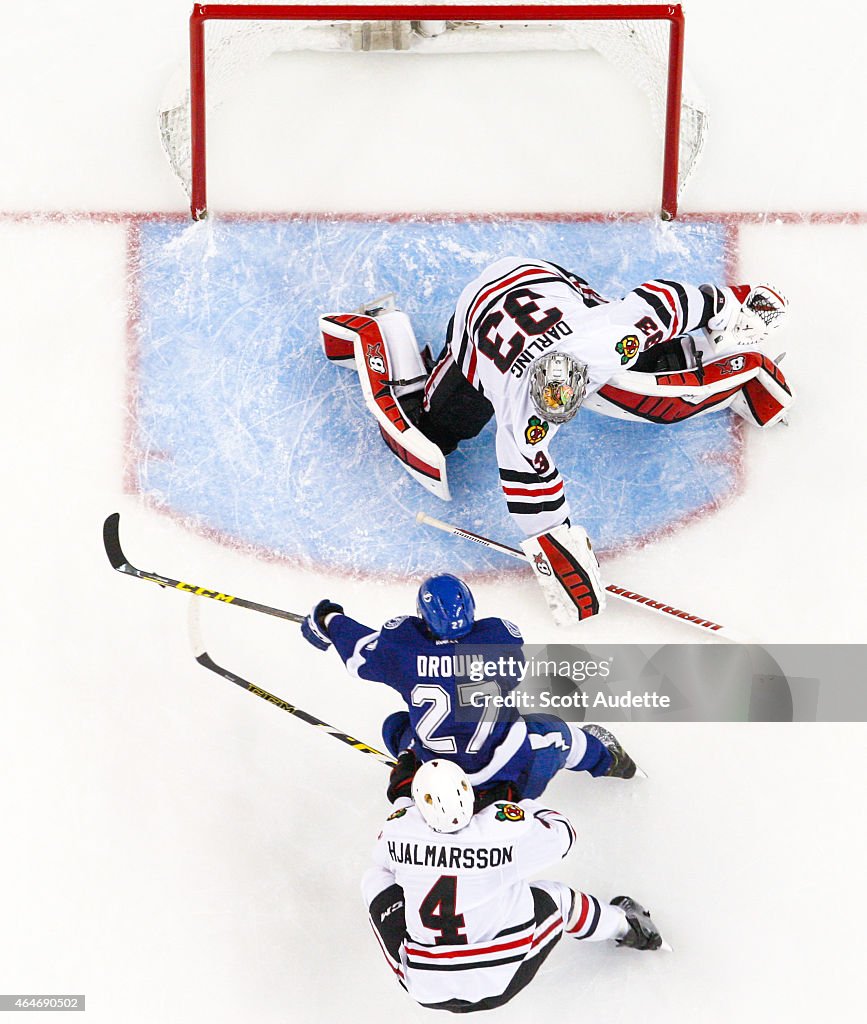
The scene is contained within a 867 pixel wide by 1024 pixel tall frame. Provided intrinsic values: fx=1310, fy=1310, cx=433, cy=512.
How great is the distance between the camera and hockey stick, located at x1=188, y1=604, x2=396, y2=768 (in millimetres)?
4371

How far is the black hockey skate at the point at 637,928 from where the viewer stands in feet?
14.1

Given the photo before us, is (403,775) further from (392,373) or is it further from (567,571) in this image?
(392,373)

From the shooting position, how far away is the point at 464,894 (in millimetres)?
3602

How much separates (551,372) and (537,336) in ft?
0.49

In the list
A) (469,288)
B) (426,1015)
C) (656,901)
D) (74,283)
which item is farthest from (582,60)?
(426,1015)

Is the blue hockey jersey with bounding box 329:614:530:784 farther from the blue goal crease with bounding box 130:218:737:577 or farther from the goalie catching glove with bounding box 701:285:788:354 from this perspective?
the goalie catching glove with bounding box 701:285:788:354

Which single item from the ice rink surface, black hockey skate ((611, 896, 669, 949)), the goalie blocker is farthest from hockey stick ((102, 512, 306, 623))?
black hockey skate ((611, 896, 669, 949))

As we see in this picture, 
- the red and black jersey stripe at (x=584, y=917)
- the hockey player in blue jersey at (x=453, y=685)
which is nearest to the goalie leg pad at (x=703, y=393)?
the hockey player in blue jersey at (x=453, y=685)

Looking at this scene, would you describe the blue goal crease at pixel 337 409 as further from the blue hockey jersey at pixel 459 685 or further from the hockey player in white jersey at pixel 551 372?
the blue hockey jersey at pixel 459 685

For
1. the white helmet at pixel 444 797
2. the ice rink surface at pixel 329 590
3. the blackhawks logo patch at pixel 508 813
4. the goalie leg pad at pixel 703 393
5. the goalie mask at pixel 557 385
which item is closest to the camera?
the white helmet at pixel 444 797

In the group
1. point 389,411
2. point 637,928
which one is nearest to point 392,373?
point 389,411

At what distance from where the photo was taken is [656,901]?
14.5ft

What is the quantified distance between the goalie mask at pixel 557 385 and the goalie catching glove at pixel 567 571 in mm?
534

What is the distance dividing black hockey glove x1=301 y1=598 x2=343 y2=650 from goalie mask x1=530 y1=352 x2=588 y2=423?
2.93 feet
